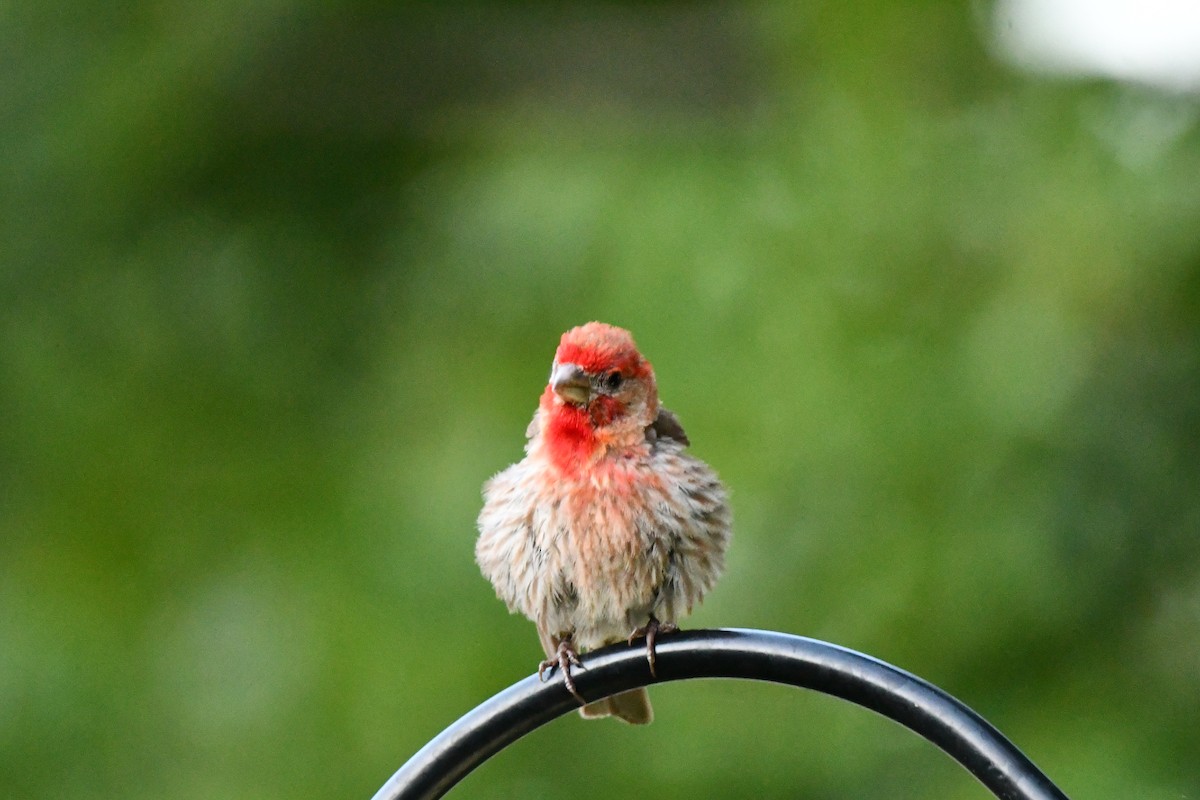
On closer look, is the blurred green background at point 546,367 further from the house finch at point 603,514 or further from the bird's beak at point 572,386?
the bird's beak at point 572,386

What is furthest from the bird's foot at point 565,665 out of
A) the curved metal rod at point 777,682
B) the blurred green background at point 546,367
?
the blurred green background at point 546,367

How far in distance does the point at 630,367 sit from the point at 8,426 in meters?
2.31

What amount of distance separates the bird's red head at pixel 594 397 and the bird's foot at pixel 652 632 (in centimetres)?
28

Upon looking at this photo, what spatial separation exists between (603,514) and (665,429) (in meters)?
0.27

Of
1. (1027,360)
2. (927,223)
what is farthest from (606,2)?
(1027,360)

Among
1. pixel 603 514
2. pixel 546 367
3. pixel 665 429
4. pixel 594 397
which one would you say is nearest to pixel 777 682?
pixel 603 514

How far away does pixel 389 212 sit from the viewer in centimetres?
428

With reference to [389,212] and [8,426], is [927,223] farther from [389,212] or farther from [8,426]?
[8,426]

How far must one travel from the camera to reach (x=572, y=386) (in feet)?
8.09

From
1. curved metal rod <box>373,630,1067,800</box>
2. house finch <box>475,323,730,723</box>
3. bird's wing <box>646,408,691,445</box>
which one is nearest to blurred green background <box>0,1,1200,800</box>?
bird's wing <box>646,408,691,445</box>

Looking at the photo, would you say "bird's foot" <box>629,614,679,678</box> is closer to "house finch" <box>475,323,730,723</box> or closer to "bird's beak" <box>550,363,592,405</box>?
"house finch" <box>475,323,730,723</box>

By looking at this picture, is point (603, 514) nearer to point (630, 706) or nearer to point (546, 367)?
point (630, 706)

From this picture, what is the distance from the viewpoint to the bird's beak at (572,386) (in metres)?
2.46

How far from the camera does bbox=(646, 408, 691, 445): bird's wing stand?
2586 millimetres
